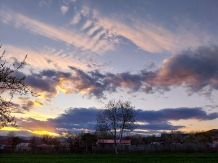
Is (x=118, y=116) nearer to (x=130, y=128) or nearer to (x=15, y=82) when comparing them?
(x=130, y=128)

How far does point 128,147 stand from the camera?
72688mm

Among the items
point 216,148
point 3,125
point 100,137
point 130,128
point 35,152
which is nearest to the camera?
point 3,125

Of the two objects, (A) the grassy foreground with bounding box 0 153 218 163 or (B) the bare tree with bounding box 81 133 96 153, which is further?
(B) the bare tree with bounding box 81 133 96 153

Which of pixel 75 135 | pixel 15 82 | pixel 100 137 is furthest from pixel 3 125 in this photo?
pixel 100 137

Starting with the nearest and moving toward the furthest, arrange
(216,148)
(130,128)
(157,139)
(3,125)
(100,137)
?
1. (3,125)
2. (216,148)
3. (130,128)
4. (100,137)
5. (157,139)

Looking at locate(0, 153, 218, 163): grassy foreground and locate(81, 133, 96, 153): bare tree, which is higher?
locate(81, 133, 96, 153): bare tree

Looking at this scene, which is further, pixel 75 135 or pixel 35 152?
pixel 75 135

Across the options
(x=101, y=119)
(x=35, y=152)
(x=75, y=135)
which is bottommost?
(x=35, y=152)

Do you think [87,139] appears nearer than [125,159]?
No

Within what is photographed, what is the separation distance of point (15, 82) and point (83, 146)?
60.7 metres

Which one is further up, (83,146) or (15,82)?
(15,82)

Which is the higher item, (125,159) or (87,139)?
(87,139)

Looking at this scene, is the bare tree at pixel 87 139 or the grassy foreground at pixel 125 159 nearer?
the grassy foreground at pixel 125 159

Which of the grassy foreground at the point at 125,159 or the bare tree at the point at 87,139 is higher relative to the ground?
the bare tree at the point at 87,139
